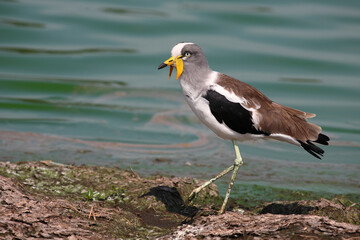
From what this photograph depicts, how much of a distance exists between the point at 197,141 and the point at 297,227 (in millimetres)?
5559

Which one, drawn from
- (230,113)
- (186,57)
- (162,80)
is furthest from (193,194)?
(162,80)

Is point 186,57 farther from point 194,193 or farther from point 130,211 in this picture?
point 130,211

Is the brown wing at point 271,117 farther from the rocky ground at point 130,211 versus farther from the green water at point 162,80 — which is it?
the green water at point 162,80

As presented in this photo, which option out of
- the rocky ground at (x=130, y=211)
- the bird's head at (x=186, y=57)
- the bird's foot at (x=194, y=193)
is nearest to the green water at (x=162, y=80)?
the rocky ground at (x=130, y=211)

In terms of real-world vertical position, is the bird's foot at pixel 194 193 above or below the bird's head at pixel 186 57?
below

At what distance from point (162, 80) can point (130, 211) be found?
26.0 feet

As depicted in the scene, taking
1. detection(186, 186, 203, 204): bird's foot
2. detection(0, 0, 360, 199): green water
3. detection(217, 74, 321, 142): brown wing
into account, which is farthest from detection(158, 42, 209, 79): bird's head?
detection(0, 0, 360, 199): green water

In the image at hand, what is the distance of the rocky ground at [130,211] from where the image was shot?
4.78 metres

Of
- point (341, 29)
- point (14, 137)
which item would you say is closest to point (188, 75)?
point (14, 137)

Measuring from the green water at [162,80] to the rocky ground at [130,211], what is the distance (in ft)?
5.60

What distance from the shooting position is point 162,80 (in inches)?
536

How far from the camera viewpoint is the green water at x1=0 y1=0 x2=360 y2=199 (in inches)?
359

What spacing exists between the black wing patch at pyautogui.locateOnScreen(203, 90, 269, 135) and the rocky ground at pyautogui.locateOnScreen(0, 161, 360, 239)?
0.90m

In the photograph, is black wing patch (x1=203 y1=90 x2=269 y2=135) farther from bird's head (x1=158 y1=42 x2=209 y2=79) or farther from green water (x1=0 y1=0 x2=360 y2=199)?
green water (x1=0 y1=0 x2=360 y2=199)
